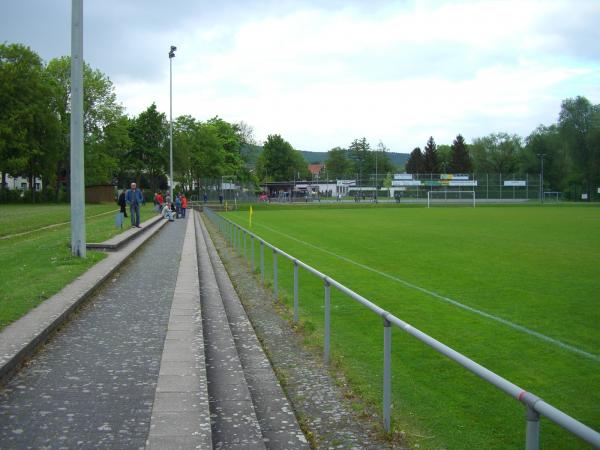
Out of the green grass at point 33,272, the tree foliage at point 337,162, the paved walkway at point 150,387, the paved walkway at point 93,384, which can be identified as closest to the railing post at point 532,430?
the paved walkway at point 150,387

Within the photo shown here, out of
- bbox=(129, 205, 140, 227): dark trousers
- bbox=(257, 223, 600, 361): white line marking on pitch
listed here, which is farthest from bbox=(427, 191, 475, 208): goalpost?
bbox=(257, 223, 600, 361): white line marking on pitch

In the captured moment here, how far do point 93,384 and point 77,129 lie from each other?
9.51m

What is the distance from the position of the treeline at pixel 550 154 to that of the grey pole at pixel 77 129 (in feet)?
305

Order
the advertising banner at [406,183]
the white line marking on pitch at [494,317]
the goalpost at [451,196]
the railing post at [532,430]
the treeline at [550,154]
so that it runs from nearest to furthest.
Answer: the railing post at [532,430] → the white line marking on pitch at [494,317] → the goalpost at [451,196] → the advertising banner at [406,183] → the treeline at [550,154]

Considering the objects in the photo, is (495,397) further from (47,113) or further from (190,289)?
(47,113)

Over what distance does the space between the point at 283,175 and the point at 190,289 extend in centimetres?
13107

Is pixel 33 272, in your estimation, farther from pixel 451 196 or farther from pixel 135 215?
pixel 451 196

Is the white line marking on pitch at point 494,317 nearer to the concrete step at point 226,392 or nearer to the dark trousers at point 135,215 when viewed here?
the concrete step at point 226,392

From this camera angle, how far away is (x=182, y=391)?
16.5 ft

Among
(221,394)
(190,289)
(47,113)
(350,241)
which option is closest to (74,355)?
(221,394)

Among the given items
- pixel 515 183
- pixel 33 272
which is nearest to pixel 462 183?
pixel 515 183

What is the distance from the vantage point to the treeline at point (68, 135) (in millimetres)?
60281

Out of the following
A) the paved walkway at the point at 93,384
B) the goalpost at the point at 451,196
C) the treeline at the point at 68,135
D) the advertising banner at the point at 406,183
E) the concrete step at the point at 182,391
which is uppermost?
the treeline at the point at 68,135

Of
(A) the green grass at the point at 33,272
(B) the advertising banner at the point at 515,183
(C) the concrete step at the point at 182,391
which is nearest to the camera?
(C) the concrete step at the point at 182,391
